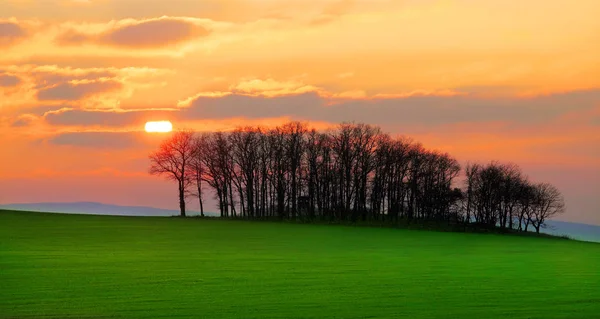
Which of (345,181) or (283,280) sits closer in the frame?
(283,280)

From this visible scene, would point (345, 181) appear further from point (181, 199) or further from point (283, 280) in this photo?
point (283, 280)

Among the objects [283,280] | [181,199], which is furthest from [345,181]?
[283,280]

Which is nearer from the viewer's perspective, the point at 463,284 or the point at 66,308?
the point at 66,308

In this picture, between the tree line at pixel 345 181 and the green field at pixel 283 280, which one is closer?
the green field at pixel 283 280

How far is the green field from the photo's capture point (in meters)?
25.0

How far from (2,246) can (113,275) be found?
2269 centimetres

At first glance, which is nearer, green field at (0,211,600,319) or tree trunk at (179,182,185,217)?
green field at (0,211,600,319)

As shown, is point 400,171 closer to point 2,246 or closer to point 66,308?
point 2,246

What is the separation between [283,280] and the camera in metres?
33.8

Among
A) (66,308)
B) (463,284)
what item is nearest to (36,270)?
(66,308)

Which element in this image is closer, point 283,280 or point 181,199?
point 283,280

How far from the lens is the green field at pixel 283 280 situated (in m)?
25.0

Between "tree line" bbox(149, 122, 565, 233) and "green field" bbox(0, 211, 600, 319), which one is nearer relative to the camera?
"green field" bbox(0, 211, 600, 319)

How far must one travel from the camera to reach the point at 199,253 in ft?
165
